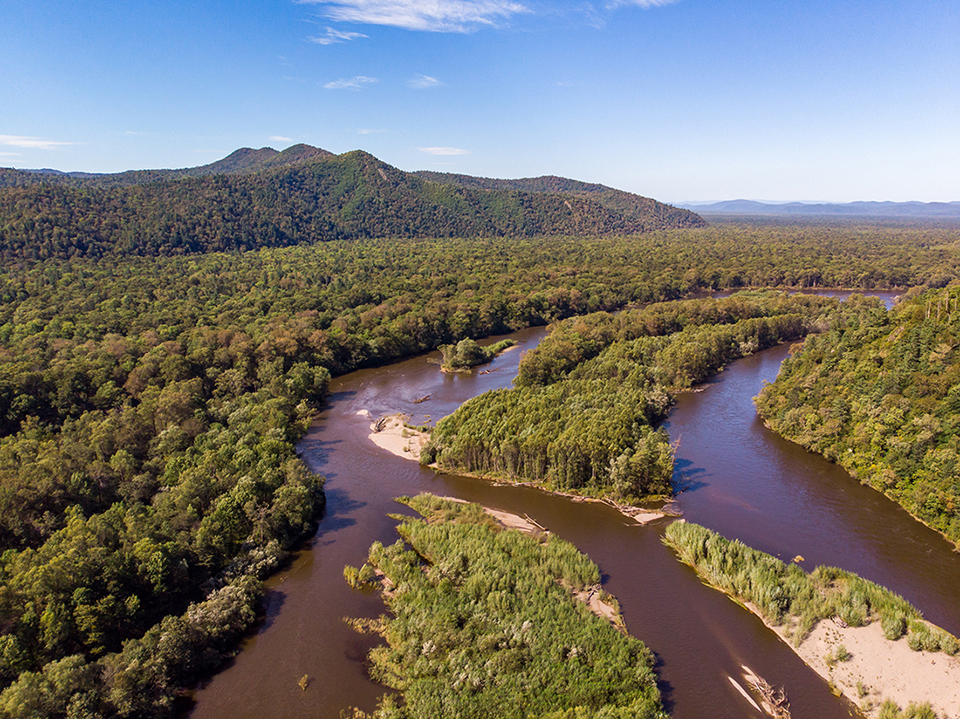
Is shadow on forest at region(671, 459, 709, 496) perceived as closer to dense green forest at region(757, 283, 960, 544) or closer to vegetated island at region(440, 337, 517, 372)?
dense green forest at region(757, 283, 960, 544)

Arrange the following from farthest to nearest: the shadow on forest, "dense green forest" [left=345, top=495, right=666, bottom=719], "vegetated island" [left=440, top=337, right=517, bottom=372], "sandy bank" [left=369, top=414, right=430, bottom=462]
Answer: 1. "vegetated island" [left=440, top=337, right=517, bottom=372]
2. "sandy bank" [left=369, top=414, right=430, bottom=462]
3. the shadow on forest
4. "dense green forest" [left=345, top=495, right=666, bottom=719]

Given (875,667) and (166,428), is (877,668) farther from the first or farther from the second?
(166,428)

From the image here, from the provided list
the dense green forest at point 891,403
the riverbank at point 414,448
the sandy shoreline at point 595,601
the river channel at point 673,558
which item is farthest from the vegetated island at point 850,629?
the dense green forest at point 891,403

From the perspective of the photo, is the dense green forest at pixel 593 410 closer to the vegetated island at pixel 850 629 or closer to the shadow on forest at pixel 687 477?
the shadow on forest at pixel 687 477

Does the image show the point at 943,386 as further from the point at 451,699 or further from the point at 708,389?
the point at 451,699

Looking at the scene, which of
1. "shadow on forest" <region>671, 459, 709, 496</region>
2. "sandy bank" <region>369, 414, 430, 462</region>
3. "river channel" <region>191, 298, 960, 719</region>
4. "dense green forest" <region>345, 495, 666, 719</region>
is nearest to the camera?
"dense green forest" <region>345, 495, 666, 719</region>

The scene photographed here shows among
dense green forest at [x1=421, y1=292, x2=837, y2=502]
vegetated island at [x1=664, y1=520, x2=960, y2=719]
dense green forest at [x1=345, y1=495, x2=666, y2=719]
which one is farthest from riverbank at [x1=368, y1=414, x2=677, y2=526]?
dense green forest at [x1=345, y1=495, x2=666, y2=719]

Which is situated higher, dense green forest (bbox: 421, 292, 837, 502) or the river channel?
dense green forest (bbox: 421, 292, 837, 502)
